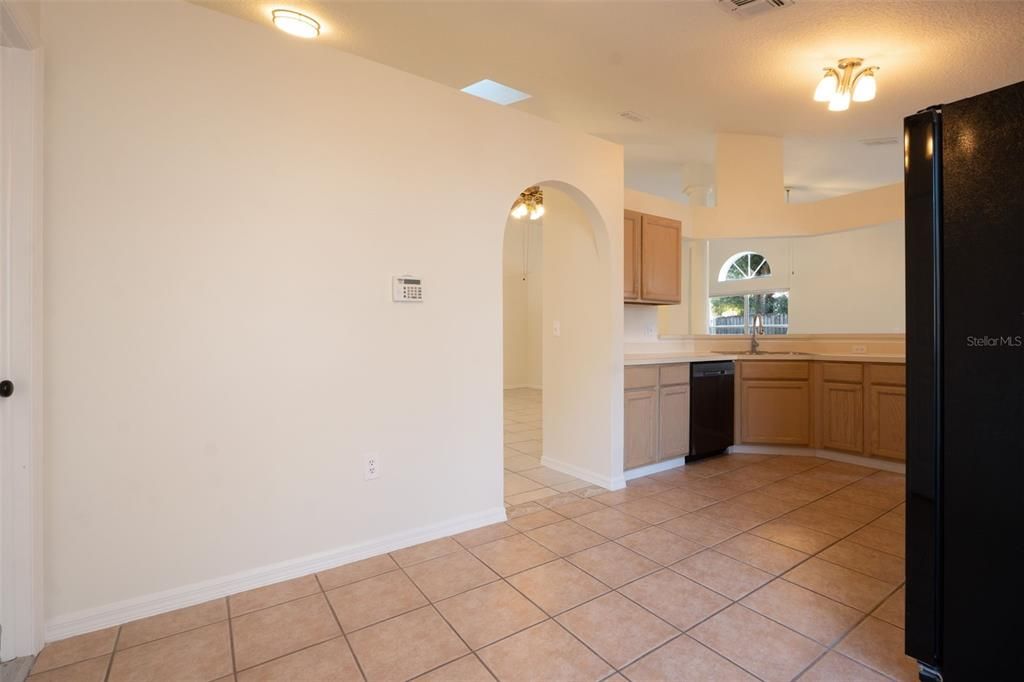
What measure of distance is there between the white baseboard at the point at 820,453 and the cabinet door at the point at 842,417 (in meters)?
0.10

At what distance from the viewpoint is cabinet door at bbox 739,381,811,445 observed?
4270 millimetres

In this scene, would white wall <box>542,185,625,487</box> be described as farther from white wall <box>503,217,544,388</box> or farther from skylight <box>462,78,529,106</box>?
white wall <box>503,217,544,388</box>

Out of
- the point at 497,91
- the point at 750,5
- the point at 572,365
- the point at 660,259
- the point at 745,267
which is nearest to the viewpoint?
the point at 750,5

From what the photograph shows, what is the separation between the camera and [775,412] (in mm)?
4297

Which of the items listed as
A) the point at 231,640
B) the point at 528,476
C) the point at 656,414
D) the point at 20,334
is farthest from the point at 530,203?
the point at 231,640

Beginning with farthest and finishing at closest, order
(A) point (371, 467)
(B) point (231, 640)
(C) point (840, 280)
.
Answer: (C) point (840, 280) → (A) point (371, 467) → (B) point (231, 640)

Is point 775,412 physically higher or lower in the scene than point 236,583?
higher

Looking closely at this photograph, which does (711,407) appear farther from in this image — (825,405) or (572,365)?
(572,365)

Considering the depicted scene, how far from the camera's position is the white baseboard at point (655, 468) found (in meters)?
3.66

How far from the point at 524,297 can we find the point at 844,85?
6101 millimetres

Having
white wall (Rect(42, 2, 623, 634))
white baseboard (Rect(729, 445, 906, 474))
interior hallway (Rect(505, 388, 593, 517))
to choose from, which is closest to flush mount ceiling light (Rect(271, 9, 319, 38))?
white wall (Rect(42, 2, 623, 634))

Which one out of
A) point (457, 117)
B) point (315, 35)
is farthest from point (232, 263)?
point (315, 35)

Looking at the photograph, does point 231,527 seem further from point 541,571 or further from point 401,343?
point 541,571

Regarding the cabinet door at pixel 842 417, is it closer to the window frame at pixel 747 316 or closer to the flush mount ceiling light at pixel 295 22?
the window frame at pixel 747 316
